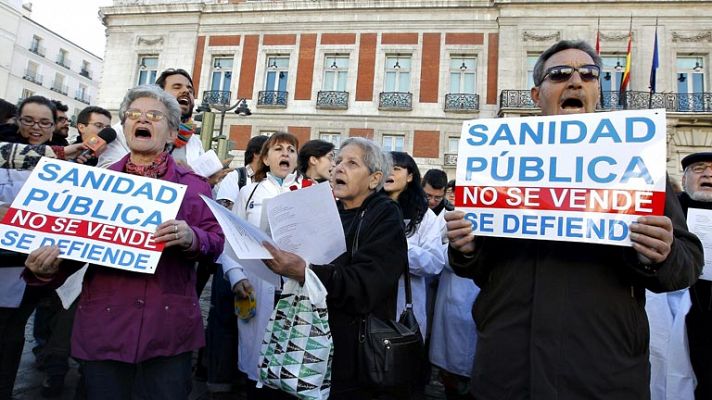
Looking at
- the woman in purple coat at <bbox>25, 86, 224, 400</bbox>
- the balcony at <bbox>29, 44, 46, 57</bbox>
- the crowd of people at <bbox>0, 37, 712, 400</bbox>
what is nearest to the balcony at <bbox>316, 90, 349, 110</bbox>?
the crowd of people at <bbox>0, 37, 712, 400</bbox>

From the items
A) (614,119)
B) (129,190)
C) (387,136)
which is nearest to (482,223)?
(614,119)

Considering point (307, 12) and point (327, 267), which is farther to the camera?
point (307, 12)

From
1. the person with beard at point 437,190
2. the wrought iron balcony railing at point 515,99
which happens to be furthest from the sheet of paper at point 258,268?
the wrought iron balcony railing at point 515,99

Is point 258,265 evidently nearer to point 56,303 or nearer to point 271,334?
point 271,334

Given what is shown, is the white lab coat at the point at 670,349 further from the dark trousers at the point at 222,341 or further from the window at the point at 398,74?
the window at the point at 398,74

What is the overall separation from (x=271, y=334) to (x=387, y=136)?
18124 mm

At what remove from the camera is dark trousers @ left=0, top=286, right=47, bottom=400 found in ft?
8.44

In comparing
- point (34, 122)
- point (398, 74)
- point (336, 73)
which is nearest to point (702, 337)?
point (34, 122)

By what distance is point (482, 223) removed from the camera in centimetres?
163

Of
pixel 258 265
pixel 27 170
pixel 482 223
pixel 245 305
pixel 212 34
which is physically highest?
pixel 212 34

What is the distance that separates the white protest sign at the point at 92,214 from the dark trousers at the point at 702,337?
2928mm

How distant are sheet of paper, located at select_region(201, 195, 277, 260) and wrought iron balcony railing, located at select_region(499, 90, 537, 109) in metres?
17.7

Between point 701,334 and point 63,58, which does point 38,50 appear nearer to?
point 63,58

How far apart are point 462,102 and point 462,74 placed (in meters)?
1.40
